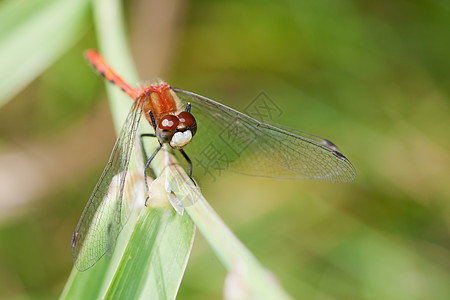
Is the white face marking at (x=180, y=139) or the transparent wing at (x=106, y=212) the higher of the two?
the white face marking at (x=180, y=139)

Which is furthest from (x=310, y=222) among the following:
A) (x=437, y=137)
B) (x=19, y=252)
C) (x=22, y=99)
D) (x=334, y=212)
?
(x=22, y=99)

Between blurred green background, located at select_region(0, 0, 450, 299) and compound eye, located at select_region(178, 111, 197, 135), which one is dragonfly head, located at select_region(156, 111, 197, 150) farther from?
blurred green background, located at select_region(0, 0, 450, 299)

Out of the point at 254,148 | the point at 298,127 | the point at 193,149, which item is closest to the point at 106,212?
the point at 193,149

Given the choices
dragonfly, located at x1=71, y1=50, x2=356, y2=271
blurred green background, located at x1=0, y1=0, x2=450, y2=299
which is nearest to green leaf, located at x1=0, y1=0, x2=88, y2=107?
dragonfly, located at x1=71, y1=50, x2=356, y2=271

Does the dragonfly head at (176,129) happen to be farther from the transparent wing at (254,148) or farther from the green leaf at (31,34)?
the green leaf at (31,34)

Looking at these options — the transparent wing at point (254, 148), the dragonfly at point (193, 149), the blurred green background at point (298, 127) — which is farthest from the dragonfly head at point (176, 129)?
the blurred green background at point (298, 127)

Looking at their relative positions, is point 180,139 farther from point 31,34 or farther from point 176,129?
point 31,34
